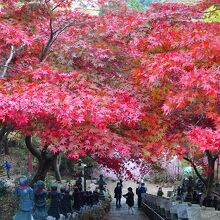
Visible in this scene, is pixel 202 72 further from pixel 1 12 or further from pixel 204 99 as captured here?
pixel 1 12

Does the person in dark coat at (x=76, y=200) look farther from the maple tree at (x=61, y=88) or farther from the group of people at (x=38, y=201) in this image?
the maple tree at (x=61, y=88)

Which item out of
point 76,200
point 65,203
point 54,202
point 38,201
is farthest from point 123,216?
point 38,201

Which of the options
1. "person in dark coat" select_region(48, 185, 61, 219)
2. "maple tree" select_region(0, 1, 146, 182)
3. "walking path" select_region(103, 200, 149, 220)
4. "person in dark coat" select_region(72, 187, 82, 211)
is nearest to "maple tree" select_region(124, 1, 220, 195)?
"maple tree" select_region(0, 1, 146, 182)

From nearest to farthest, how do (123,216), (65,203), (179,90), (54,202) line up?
(179,90) → (54,202) → (65,203) → (123,216)

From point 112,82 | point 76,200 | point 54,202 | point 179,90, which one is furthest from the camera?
point 76,200

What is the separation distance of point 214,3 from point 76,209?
7268 mm

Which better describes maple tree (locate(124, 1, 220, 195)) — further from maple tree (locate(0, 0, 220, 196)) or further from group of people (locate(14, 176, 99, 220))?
group of people (locate(14, 176, 99, 220))

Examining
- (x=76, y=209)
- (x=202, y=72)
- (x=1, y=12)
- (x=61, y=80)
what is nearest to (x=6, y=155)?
(x=76, y=209)

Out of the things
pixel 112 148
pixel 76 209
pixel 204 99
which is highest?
pixel 204 99

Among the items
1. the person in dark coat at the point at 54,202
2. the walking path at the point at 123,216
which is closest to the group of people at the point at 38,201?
the person in dark coat at the point at 54,202

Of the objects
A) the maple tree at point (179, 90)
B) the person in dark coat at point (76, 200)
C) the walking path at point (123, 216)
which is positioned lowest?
the walking path at point (123, 216)

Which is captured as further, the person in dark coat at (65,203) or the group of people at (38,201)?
the person in dark coat at (65,203)

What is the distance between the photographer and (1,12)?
9.80 m

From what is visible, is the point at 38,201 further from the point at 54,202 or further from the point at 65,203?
the point at 65,203
